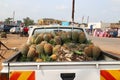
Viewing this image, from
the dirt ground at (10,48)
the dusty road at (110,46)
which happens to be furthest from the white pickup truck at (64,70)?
the dusty road at (110,46)

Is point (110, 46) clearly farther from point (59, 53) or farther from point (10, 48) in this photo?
point (59, 53)

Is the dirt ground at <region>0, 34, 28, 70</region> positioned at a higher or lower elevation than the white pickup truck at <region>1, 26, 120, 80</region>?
lower

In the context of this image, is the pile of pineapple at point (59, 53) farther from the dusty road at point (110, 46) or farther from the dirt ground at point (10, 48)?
the dusty road at point (110, 46)

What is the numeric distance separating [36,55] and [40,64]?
3.93 feet

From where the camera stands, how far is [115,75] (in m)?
5.46

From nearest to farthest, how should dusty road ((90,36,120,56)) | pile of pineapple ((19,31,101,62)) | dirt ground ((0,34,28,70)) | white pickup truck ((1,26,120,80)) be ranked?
white pickup truck ((1,26,120,80)), pile of pineapple ((19,31,101,62)), dirt ground ((0,34,28,70)), dusty road ((90,36,120,56))

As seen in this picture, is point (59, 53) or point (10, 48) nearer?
point (59, 53)

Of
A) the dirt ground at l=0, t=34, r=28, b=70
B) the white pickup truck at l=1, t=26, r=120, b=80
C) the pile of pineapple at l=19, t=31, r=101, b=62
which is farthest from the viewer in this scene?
the dirt ground at l=0, t=34, r=28, b=70

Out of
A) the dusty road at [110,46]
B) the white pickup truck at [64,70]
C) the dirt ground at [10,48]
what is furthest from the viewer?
the dusty road at [110,46]

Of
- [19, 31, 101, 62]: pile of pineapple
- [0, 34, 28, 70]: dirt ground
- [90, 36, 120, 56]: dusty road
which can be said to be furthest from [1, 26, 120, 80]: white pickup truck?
[90, 36, 120, 56]: dusty road

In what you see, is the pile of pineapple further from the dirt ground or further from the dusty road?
the dusty road

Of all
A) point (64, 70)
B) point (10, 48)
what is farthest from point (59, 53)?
point (10, 48)

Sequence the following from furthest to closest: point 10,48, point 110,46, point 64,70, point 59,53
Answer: point 110,46 < point 10,48 < point 59,53 < point 64,70

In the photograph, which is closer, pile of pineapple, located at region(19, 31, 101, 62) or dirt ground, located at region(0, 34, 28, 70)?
pile of pineapple, located at region(19, 31, 101, 62)
